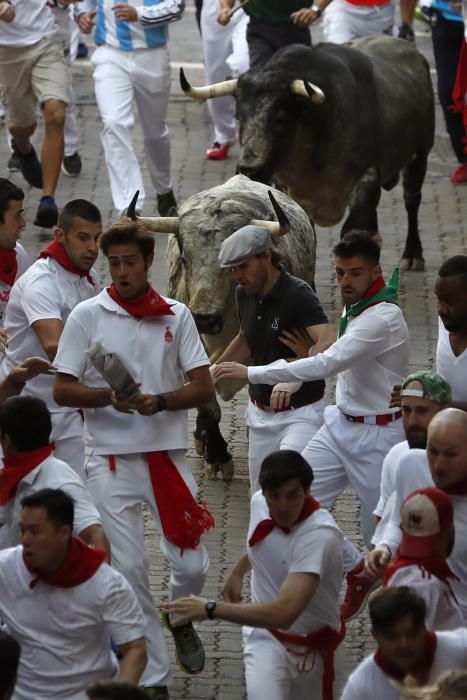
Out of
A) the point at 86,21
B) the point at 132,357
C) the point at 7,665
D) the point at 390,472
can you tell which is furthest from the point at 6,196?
the point at 86,21

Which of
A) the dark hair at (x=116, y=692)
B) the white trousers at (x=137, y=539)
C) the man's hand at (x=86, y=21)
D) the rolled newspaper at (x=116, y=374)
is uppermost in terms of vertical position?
the dark hair at (x=116, y=692)

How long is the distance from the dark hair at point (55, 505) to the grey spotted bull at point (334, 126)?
22.7ft

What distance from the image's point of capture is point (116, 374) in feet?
25.3

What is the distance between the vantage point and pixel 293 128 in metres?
13.6

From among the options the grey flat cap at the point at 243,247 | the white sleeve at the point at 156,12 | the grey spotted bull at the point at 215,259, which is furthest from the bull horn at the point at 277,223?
the white sleeve at the point at 156,12

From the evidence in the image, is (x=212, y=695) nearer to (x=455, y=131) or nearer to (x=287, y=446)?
(x=287, y=446)

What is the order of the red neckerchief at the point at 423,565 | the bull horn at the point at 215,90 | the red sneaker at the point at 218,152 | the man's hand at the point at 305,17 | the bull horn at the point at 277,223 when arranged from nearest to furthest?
1. the red neckerchief at the point at 423,565
2. the bull horn at the point at 277,223
3. the bull horn at the point at 215,90
4. the man's hand at the point at 305,17
5. the red sneaker at the point at 218,152

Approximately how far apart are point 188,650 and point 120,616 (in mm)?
1634

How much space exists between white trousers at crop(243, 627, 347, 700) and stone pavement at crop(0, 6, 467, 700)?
3.22ft

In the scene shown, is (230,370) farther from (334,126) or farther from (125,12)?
(125,12)

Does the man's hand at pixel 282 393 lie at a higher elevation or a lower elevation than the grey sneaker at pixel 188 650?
higher

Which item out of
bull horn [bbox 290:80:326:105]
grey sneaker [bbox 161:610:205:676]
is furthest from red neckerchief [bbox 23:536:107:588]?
bull horn [bbox 290:80:326:105]

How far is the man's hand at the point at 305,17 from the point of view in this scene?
1539cm

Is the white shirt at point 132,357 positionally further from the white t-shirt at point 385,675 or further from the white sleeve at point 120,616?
the white t-shirt at point 385,675
